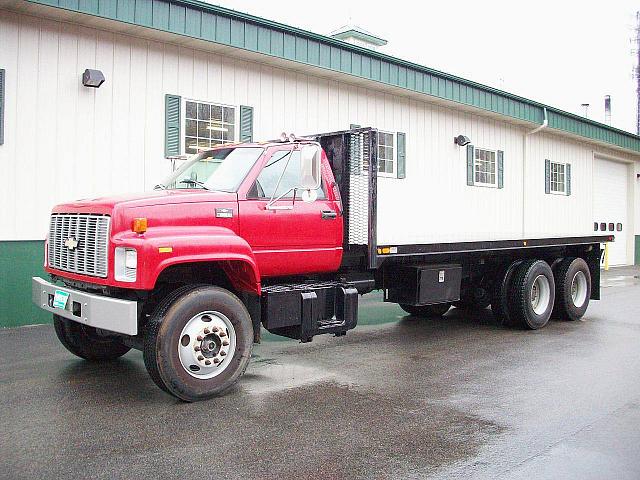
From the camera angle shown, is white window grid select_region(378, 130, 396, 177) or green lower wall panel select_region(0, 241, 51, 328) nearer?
green lower wall panel select_region(0, 241, 51, 328)

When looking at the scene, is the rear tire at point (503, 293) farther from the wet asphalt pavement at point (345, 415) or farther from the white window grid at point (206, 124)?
the white window grid at point (206, 124)

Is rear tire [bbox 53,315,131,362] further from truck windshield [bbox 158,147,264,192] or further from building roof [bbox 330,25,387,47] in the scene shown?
building roof [bbox 330,25,387,47]

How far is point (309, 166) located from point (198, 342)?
1958 millimetres

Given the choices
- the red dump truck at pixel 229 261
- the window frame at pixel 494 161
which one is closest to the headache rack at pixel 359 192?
the red dump truck at pixel 229 261

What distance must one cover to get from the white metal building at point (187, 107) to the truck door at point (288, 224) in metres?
1.65

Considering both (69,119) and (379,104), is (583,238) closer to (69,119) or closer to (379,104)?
(379,104)

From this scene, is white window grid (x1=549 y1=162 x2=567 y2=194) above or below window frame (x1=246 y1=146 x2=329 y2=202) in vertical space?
above

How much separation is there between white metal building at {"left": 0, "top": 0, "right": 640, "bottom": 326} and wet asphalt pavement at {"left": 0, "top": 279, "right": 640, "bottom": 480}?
6.38 ft

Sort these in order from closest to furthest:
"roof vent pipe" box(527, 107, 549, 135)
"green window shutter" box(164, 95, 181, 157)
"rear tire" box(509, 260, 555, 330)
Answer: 1. "rear tire" box(509, 260, 555, 330)
2. "green window shutter" box(164, 95, 181, 157)
3. "roof vent pipe" box(527, 107, 549, 135)

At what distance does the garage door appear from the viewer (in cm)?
2305

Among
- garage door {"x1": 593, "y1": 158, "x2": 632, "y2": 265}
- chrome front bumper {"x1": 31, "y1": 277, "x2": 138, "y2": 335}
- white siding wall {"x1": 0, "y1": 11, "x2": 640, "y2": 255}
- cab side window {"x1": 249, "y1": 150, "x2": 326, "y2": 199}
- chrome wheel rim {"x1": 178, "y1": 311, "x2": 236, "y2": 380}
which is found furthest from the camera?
garage door {"x1": 593, "y1": 158, "x2": 632, "y2": 265}

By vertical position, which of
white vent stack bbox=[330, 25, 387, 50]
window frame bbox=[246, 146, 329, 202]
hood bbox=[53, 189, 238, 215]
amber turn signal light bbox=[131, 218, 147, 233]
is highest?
white vent stack bbox=[330, 25, 387, 50]

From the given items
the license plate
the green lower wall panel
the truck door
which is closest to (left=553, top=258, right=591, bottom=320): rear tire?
the truck door

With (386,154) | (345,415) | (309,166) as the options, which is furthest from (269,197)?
(386,154)
